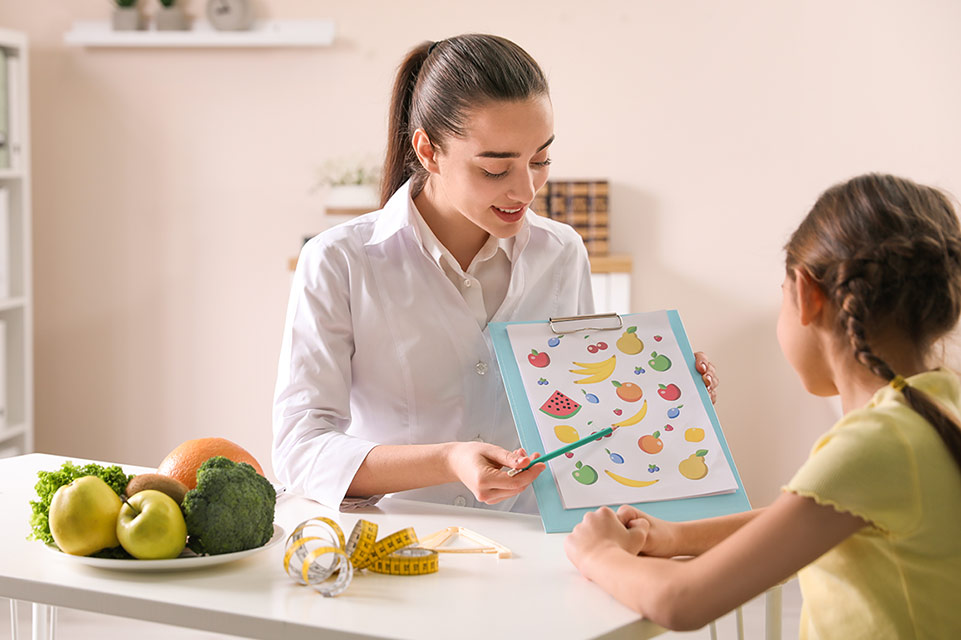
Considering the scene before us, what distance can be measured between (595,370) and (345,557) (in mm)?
536

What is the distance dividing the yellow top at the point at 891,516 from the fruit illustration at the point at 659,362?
18.5 inches

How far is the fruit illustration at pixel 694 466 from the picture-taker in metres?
1.34

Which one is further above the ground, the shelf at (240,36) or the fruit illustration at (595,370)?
the shelf at (240,36)

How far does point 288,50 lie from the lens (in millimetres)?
3512

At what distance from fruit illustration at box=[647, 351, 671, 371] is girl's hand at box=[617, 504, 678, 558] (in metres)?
0.33

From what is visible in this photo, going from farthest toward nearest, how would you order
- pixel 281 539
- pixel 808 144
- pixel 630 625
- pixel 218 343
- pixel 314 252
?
pixel 218 343
pixel 808 144
pixel 314 252
pixel 281 539
pixel 630 625

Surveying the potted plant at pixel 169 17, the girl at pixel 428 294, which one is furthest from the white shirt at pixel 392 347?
the potted plant at pixel 169 17

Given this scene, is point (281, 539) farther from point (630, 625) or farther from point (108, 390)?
point (108, 390)

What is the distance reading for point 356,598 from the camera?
3.37 feet

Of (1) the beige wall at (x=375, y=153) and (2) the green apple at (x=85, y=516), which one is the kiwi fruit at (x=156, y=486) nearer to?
(2) the green apple at (x=85, y=516)

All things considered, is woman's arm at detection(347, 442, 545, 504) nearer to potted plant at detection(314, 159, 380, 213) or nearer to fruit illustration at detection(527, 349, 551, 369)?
fruit illustration at detection(527, 349, 551, 369)

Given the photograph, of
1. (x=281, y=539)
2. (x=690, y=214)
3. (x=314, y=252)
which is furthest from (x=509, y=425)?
(x=690, y=214)

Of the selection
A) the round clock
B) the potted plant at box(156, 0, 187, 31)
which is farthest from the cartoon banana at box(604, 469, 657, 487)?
the potted plant at box(156, 0, 187, 31)

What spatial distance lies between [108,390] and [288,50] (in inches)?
57.2
